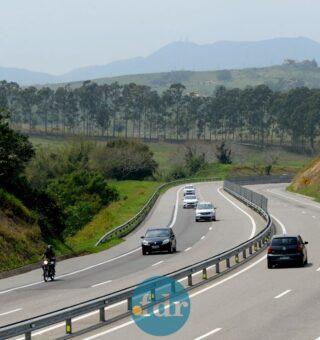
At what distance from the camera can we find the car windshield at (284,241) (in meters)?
32.8

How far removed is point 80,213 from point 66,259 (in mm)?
37725

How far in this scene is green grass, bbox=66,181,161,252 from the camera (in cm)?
5168

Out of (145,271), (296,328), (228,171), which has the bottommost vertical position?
(228,171)

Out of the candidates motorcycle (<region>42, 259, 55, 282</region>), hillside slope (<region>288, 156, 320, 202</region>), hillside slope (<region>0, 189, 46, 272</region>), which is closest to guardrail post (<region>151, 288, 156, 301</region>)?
motorcycle (<region>42, 259, 55, 282</region>)

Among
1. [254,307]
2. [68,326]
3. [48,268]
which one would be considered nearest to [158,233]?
[48,268]

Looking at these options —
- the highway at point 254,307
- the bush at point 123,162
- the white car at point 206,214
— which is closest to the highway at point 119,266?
the white car at point 206,214

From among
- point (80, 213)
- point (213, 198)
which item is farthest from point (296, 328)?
point (213, 198)

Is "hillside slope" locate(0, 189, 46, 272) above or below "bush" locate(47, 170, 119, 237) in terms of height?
above

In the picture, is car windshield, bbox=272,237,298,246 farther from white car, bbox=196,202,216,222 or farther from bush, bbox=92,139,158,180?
bush, bbox=92,139,158,180

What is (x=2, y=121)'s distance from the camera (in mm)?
55344

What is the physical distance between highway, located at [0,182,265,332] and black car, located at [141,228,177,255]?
430 millimetres

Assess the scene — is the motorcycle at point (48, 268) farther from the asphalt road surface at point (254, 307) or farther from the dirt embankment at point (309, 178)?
the dirt embankment at point (309, 178)

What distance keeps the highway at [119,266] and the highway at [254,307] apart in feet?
10.2

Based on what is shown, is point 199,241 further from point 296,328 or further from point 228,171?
point 228,171
